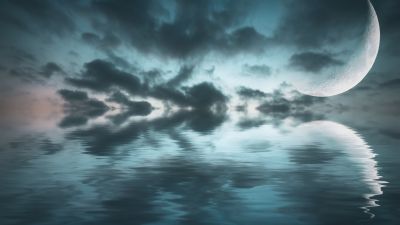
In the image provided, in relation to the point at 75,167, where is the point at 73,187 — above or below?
below

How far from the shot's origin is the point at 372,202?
567 inches

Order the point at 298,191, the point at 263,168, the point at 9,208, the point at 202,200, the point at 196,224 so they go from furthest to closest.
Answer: the point at 263,168 < the point at 298,191 < the point at 202,200 < the point at 9,208 < the point at 196,224

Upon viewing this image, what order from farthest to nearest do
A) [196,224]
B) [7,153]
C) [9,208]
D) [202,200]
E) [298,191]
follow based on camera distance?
[7,153], [298,191], [202,200], [9,208], [196,224]

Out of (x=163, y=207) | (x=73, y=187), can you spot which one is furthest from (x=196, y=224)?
(x=73, y=187)

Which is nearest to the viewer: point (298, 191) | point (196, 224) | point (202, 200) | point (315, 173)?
point (196, 224)

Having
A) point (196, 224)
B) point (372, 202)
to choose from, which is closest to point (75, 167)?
point (196, 224)

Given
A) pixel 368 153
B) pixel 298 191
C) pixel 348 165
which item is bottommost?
pixel 298 191

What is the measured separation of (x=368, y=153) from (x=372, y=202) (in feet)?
53.1

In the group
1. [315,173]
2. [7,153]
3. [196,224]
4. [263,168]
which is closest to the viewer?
[196,224]

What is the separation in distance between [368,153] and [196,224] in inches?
870

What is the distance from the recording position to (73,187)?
683 inches

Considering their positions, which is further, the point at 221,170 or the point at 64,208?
the point at 221,170

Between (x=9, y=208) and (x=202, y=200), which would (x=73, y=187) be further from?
(x=202, y=200)

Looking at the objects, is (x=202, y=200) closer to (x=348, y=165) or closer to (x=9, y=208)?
(x=9, y=208)
